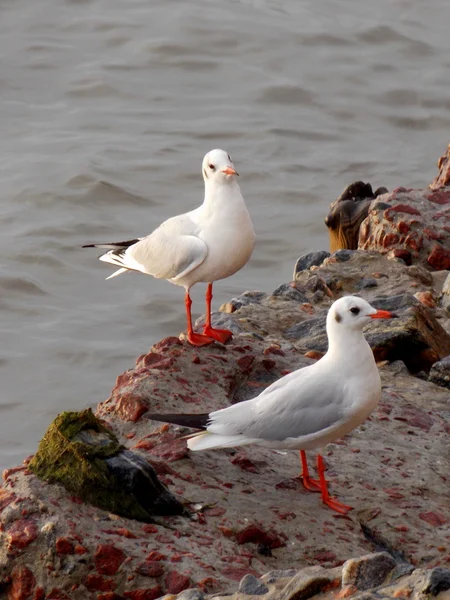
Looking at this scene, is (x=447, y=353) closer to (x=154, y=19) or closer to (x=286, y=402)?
(x=286, y=402)

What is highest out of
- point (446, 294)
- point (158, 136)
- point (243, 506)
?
point (243, 506)

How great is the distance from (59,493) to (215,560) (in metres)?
0.68

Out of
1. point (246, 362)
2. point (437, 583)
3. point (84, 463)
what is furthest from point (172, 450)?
point (437, 583)

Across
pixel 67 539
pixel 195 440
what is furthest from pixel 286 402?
pixel 67 539

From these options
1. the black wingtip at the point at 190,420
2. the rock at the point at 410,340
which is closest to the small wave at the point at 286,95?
the rock at the point at 410,340

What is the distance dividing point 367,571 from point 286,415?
144 cm

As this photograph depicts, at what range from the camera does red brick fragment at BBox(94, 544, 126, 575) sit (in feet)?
14.3

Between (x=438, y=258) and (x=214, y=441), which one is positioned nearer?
(x=214, y=441)

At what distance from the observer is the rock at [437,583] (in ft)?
11.2

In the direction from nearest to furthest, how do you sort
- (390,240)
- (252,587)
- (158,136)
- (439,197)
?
(252,587) < (390,240) < (439,197) < (158,136)

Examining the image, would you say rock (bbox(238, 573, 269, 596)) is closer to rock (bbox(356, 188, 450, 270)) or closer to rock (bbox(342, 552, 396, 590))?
rock (bbox(342, 552, 396, 590))

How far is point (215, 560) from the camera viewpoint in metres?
4.46

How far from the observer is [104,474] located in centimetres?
463

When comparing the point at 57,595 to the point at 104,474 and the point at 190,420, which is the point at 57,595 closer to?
the point at 104,474
